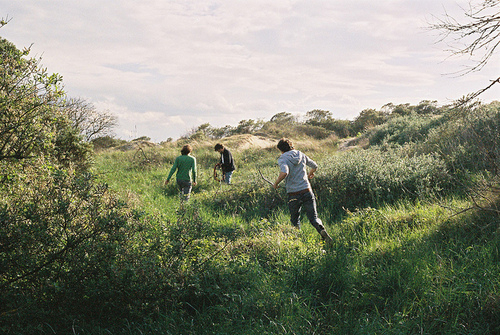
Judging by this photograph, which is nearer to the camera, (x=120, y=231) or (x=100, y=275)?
(x=100, y=275)

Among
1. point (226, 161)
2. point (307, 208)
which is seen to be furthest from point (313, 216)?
point (226, 161)

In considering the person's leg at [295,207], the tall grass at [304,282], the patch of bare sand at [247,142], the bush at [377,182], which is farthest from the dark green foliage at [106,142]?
the tall grass at [304,282]

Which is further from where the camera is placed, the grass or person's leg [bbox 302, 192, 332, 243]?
person's leg [bbox 302, 192, 332, 243]

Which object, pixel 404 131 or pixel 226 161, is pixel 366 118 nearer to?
pixel 404 131

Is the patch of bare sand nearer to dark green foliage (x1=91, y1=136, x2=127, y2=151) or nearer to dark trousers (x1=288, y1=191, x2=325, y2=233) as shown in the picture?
dark green foliage (x1=91, y1=136, x2=127, y2=151)

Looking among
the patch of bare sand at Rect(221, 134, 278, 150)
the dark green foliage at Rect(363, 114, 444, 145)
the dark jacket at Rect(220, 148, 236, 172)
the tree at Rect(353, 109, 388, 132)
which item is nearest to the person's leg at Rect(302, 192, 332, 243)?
the dark jacket at Rect(220, 148, 236, 172)

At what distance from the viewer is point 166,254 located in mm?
4473

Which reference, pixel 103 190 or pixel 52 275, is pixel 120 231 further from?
pixel 52 275

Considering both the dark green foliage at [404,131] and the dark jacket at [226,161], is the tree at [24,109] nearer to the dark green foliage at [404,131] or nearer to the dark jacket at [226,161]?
the dark jacket at [226,161]

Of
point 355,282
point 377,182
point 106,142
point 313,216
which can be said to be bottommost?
point 355,282

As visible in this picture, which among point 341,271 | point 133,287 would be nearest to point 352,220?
point 341,271

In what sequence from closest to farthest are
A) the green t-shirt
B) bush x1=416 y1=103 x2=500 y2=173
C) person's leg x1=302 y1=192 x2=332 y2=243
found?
1. person's leg x1=302 y1=192 x2=332 y2=243
2. bush x1=416 y1=103 x2=500 y2=173
3. the green t-shirt

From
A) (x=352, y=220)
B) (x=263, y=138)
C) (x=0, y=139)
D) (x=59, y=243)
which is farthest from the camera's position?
(x=263, y=138)

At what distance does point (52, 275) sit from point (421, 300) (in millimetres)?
4181
